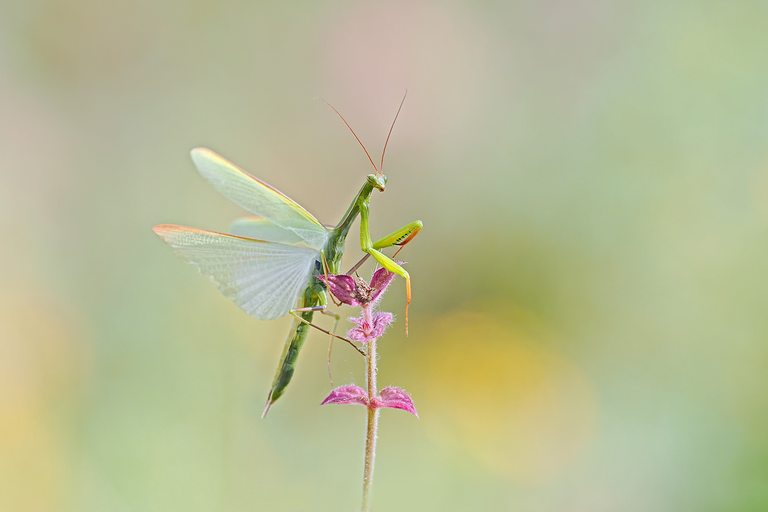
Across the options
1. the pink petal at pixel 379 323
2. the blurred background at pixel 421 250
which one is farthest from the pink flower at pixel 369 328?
the blurred background at pixel 421 250

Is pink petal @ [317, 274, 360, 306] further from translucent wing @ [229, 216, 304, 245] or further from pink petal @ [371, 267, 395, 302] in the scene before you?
translucent wing @ [229, 216, 304, 245]

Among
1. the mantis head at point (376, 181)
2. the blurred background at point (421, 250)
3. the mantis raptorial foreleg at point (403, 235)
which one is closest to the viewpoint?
the mantis raptorial foreleg at point (403, 235)

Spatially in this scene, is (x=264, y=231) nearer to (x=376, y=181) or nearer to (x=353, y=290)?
(x=376, y=181)

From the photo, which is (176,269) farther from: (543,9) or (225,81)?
(543,9)

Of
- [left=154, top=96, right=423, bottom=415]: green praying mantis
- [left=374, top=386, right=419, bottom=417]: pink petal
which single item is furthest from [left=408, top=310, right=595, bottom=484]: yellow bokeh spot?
[left=374, top=386, right=419, bottom=417]: pink petal

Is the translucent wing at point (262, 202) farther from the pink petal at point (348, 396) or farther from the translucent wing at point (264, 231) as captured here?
the pink petal at point (348, 396)

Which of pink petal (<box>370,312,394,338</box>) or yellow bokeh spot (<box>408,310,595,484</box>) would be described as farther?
yellow bokeh spot (<box>408,310,595,484</box>)

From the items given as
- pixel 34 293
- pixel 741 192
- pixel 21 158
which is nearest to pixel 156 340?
pixel 34 293
